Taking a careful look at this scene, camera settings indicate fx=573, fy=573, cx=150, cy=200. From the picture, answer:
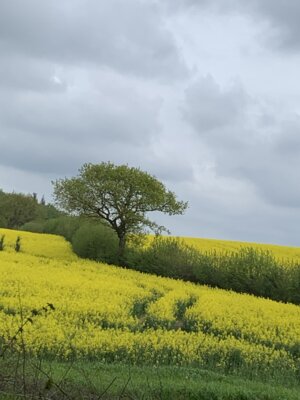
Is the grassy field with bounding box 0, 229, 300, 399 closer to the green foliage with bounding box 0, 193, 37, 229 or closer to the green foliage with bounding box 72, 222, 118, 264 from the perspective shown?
the green foliage with bounding box 72, 222, 118, 264

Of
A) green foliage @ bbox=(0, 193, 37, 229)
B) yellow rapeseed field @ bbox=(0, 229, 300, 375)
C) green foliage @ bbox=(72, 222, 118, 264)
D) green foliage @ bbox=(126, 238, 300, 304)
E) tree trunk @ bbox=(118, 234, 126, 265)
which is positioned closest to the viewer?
yellow rapeseed field @ bbox=(0, 229, 300, 375)

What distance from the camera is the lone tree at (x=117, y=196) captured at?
35.0 meters

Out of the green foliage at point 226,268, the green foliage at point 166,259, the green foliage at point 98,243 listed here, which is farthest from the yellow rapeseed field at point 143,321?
the green foliage at point 98,243

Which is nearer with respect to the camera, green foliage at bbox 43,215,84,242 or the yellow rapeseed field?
the yellow rapeseed field

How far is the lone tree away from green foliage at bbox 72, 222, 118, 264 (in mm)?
1518

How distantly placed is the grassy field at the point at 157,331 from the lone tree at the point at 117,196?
26.1 ft

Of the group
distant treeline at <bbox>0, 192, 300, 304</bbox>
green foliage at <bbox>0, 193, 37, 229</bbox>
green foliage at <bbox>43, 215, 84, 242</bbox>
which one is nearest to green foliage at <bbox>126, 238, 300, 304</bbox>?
distant treeline at <bbox>0, 192, 300, 304</bbox>

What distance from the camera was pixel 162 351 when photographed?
13570 millimetres

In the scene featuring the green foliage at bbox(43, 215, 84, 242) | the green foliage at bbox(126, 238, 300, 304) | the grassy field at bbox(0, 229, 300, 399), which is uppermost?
the green foliage at bbox(43, 215, 84, 242)

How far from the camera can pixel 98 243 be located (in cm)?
3722

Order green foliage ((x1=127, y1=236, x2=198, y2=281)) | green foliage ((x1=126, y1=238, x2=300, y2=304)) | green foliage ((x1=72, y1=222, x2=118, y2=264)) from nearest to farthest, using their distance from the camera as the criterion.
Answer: green foliage ((x1=126, y1=238, x2=300, y2=304))
green foliage ((x1=127, y1=236, x2=198, y2=281))
green foliage ((x1=72, y1=222, x2=118, y2=264))

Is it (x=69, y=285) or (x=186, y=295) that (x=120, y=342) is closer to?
(x=69, y=285)

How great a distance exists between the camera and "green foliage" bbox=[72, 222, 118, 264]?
120 ft

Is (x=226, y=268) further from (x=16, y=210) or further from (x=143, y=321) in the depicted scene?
(x=16, y=210)
